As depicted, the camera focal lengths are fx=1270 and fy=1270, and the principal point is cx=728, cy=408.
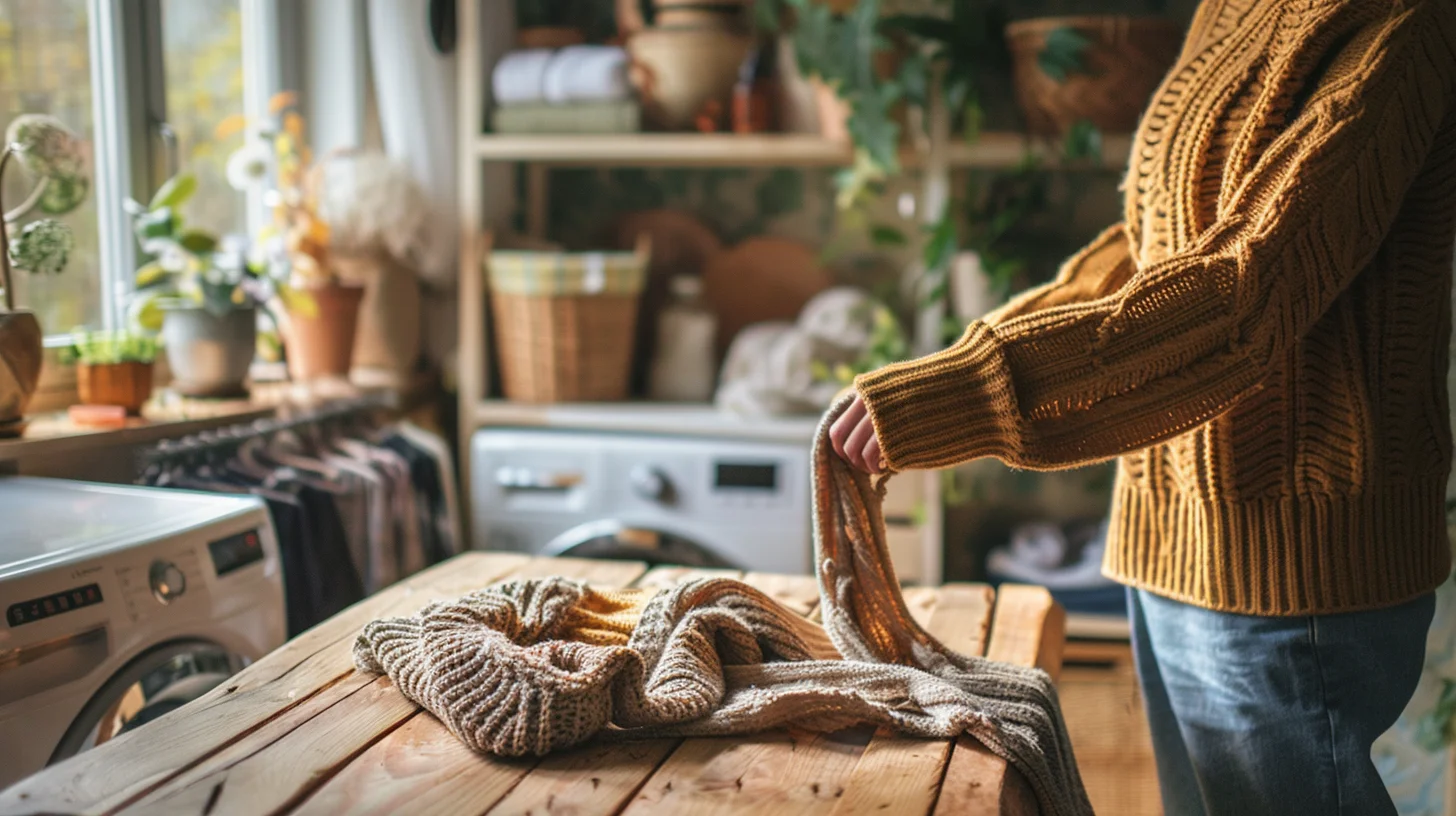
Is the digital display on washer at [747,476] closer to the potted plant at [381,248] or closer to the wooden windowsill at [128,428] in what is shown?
the potted plant at [381,248]

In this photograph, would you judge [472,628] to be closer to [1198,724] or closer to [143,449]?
[1198,724]

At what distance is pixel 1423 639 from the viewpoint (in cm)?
117

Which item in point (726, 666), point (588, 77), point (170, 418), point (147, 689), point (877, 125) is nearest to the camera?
point (726, 666)

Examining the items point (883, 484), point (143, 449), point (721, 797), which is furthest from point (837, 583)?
point (143, 449)

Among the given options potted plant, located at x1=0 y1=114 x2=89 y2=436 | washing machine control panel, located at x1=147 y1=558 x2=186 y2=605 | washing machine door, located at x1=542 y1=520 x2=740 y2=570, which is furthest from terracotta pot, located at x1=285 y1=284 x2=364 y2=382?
washing machine control panel, located at x1=147 y1=558 x2=186 y2=605

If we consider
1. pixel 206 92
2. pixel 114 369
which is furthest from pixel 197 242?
pixel 206 92

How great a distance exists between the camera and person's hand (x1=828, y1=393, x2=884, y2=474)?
1.00m

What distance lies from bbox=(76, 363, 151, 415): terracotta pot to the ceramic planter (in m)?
0.14

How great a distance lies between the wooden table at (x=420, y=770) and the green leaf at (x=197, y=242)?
1.22m

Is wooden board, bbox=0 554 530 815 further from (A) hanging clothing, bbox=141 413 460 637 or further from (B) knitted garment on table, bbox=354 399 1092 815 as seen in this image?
(A) hanging clothing, bbox=141 413 460 637

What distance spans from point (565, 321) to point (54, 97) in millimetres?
1011

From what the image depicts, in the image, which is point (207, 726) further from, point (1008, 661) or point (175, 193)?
point (175, 193)

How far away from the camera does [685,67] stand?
2705mm

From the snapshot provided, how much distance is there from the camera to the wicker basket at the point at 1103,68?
2301mm
